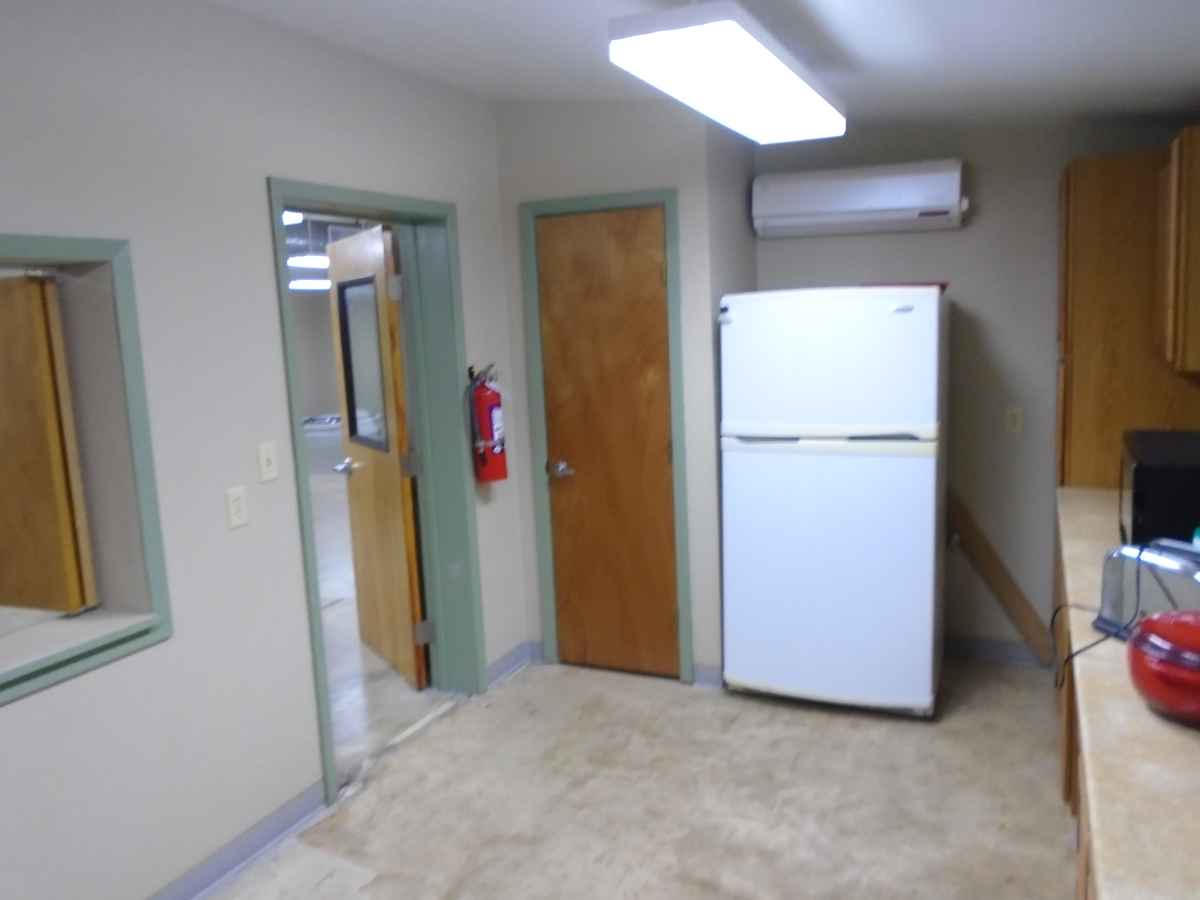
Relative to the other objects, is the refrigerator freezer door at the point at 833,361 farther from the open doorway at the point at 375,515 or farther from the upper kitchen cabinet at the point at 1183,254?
the open doorway at the point at 375,515

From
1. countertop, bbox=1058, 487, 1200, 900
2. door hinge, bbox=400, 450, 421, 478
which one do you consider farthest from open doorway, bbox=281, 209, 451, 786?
countertop, bbox=1058, 487, 1200, 900

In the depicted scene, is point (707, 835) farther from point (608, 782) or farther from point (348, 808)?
point (348, 808)

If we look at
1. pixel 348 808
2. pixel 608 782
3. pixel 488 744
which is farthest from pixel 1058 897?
pixel 348 808

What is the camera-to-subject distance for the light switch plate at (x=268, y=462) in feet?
8.31

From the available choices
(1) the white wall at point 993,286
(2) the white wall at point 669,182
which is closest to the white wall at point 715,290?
(2) the white wall at point 669,182

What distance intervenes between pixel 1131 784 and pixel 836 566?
1.87m

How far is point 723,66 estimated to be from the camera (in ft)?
6.79

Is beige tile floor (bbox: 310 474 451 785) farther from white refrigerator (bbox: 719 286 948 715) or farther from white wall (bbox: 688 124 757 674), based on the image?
white refrigerator (bbox: 719 286 948 715)

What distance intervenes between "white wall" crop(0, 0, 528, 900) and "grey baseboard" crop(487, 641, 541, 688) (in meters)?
1.04

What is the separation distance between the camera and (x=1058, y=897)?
87.7 inches

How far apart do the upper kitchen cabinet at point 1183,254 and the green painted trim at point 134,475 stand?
8.98ft

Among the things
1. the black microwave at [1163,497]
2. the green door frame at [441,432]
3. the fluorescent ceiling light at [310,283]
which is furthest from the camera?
the fluorescent ceiling light at [310,283]

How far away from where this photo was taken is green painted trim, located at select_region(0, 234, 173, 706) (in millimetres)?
1928

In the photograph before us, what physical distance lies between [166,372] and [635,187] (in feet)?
6.18
